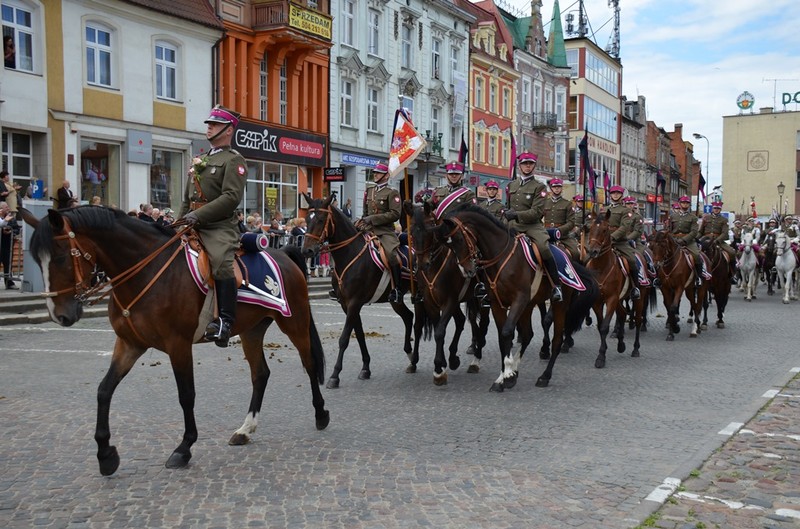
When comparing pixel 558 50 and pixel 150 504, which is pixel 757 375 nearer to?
pixel 150 504

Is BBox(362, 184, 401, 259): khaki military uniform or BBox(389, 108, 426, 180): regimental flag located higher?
BBox(389, 108, 426, 180): regimental flag

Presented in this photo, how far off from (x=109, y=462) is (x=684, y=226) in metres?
13.8

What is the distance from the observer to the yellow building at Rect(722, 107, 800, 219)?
85250 millimetres

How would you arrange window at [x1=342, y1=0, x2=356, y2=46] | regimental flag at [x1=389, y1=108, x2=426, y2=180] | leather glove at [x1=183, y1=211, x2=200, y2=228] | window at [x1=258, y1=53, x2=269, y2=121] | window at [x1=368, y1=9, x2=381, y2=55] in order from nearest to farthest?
leather glove at [x1=183, y1=211, x2=200, y2=228], regimental flag at [x1=389, y1=108, x2=426, y2=180], window at [x1=258, y1=53, x2=269, y2=121], window at [x1=342, y1=0, x2=356, y2=46], window at [x1=368, y1=9, x2=381, y2=55]

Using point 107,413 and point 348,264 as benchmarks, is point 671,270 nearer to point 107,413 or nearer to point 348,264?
point 348,264

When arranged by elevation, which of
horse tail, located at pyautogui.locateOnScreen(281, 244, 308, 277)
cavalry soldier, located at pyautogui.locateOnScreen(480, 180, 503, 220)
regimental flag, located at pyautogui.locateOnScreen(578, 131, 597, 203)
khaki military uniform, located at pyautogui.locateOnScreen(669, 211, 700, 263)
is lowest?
horse tail, located at pyautogui.locateOnScreen(281, 244, 308, 277)

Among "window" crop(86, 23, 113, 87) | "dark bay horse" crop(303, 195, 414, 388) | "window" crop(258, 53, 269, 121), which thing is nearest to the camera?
"dark bay horse" crop(303, 195, 414, 388)

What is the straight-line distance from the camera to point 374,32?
3778 cm

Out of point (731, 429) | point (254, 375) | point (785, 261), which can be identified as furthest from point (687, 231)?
point (254, 375)

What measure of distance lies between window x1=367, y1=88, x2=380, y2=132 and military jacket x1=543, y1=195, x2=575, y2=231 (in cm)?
2558

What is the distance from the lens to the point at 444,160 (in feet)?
142

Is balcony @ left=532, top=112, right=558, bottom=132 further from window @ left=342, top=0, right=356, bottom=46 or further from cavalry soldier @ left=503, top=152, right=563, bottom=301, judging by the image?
cavalry soldier @ left=503, top=152, right=563, bottom=301

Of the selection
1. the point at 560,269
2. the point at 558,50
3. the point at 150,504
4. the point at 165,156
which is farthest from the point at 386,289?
the point at 558,50

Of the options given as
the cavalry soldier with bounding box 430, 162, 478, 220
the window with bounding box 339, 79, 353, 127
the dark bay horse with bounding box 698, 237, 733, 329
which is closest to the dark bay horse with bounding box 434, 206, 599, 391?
the cavalry soldier with bounding box 430, 162, 478, 220
